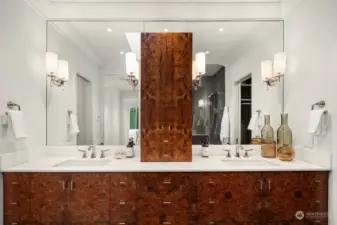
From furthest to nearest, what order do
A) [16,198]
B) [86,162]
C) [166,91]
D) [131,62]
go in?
[131,62] → [86,162] → [166,91] → [16,198]

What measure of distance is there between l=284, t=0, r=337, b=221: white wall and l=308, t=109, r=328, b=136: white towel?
0.19 ft

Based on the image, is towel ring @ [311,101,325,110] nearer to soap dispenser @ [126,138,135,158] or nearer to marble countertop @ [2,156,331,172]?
marble countertop @ [2,156,331,172]

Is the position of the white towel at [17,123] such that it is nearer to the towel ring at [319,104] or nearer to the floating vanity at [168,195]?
the floating vanity at [168,195]

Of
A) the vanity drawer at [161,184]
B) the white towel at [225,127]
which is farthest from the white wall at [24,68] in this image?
the white towel at [225,127]

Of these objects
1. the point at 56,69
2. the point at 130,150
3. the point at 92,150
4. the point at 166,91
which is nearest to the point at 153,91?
the point at 166,91

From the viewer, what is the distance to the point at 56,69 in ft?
8.47

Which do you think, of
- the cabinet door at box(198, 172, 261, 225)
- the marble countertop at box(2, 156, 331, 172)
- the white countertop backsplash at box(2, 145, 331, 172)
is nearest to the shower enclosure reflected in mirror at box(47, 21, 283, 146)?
the white countertop backsplash at box(2, 145, 331, 172)

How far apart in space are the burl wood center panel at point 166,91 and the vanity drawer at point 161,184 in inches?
16.4

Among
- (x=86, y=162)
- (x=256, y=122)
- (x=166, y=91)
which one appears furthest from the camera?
(x=256, y=122)

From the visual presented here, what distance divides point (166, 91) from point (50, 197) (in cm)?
145

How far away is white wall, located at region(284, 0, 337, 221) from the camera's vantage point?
77.2 inches

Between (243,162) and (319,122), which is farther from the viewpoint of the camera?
(243,162)

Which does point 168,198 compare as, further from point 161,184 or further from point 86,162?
point 86,162

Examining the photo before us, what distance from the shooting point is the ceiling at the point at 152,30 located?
2.71 meters
